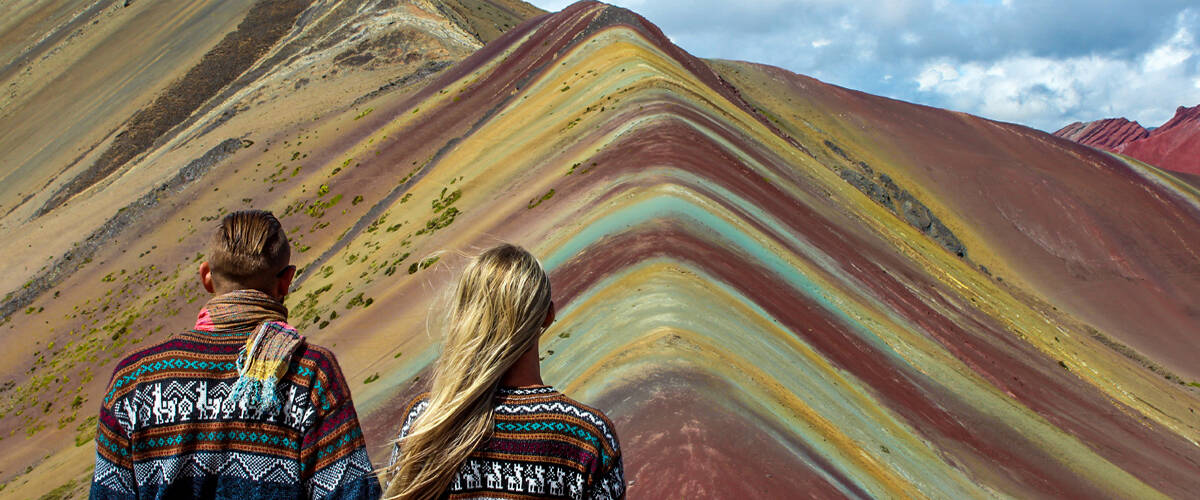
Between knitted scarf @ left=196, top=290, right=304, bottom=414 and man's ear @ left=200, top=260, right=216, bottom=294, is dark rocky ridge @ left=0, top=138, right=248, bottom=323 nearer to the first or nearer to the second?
man's ear @ left=200, top=260, right=216, bottom=294

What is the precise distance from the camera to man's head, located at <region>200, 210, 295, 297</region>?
3.82 metres

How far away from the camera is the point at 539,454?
3.24 m

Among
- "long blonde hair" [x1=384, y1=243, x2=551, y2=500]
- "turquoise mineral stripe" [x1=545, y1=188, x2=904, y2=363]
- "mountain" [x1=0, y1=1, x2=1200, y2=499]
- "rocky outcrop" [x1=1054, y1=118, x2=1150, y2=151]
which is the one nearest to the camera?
"long blonde hair" [x1=384, y1=243, x2=551, y2=500]

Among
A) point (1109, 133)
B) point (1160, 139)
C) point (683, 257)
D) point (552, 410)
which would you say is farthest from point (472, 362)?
point (1109, 133)

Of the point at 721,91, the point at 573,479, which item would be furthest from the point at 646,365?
the point at 721,91

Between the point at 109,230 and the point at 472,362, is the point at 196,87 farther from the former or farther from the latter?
the point at 472,362

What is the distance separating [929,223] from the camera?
36938 millimetres

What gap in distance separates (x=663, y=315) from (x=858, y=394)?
2974 mm

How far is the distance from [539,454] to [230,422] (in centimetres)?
124

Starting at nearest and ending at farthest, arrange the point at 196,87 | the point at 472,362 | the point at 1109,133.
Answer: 1. the point at 472,362
2. the point at 196,87
3. the point at 1109,133

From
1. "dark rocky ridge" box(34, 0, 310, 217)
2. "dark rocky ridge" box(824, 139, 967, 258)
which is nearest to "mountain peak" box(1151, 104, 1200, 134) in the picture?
"dark rocky ridge" box(824, 139, 967, 258)

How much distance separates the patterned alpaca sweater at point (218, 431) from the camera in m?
3.62

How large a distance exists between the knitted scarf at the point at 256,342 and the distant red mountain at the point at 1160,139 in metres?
80.3

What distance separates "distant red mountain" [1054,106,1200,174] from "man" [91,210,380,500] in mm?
80244
